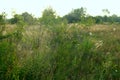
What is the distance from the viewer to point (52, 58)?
4199mm

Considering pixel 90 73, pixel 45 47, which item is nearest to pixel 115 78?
pixel 90 73

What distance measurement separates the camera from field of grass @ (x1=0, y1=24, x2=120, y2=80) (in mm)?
3875

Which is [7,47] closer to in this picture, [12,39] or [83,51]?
[12,39]

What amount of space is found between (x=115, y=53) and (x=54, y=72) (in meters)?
2.44

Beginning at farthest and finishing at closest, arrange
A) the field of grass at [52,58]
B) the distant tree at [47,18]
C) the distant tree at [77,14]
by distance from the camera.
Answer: the distant tree at [77,14]
the distant tree at [47,18]
the field of grass at [52,58]

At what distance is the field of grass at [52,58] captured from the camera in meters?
3.88

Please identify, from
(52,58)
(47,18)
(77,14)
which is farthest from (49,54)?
(77,14)

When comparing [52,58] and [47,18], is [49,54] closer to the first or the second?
[52,58]

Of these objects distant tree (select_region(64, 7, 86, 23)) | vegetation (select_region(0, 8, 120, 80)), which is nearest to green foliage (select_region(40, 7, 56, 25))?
vegetation (select_region(0, 8, 120, 80))

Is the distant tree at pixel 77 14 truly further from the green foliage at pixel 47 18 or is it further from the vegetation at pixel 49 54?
the green foliage at pixel 47 18

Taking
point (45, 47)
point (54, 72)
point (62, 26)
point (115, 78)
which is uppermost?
point (62, 26)

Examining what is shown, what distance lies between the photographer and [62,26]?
4.61 meters

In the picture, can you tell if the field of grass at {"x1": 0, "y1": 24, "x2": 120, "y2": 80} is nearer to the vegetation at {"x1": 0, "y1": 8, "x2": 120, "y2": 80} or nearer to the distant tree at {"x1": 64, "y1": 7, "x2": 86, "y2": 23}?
the vegetation at {"x1": 0, "y1": 8, "x2": 120, "y2": 80}

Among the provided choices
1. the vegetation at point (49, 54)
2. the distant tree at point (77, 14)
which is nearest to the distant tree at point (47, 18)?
the vegetation at point (49, 54)
